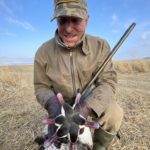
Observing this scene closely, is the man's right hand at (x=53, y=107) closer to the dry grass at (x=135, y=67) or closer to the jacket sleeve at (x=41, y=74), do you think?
the jacket sleeve at (x=41, y=74)

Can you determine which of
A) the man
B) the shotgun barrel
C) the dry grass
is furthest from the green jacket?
the dry grass

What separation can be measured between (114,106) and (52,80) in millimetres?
623

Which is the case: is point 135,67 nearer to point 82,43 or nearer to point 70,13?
point 82,43

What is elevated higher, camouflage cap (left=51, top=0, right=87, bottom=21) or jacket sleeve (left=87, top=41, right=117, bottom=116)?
camouflage cap (left=51, top=0, right=87, bottom=21)

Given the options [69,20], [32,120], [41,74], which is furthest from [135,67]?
[69,20]

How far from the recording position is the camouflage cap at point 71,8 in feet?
7.98

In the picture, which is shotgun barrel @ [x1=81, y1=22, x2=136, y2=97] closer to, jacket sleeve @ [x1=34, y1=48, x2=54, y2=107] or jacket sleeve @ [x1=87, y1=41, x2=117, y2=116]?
jacket sleeve @ [x1=87, y1=41, x2=117, y2=116]

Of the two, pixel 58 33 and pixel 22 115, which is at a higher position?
pixel 58 33

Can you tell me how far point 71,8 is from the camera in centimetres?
246

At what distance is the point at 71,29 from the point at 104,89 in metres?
0.57

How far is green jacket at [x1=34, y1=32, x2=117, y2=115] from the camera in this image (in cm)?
274

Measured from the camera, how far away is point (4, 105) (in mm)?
5152

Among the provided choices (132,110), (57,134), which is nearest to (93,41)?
(57,134)

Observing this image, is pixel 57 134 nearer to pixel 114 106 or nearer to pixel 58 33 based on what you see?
pixel 114 106
